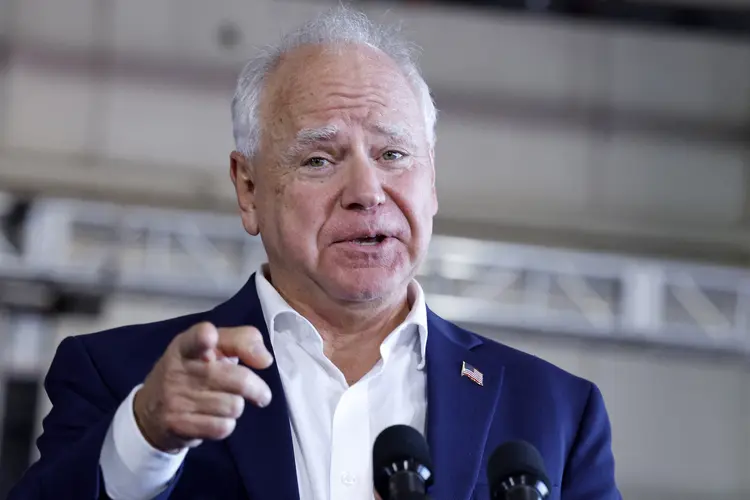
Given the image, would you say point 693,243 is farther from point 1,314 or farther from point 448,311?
point 1,314

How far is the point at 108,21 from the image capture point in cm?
711

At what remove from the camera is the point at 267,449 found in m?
1.74

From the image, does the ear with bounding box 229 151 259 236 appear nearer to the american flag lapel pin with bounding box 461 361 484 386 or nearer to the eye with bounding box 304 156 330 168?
the eye with bounding box 304 156 330 168

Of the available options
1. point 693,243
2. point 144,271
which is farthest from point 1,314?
point 693,243

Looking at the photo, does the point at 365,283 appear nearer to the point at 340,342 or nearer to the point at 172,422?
the point at 340,342

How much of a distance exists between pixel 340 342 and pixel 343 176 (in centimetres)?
28

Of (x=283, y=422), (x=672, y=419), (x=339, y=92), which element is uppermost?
(x=672, y=419)

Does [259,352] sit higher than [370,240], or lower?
lower

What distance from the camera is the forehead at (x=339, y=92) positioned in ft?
6.52

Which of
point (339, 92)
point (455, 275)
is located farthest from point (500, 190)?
point (339, 92)

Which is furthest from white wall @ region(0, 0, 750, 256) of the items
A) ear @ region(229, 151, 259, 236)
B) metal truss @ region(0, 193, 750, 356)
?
ear @ region(229, 151, 259, 236)

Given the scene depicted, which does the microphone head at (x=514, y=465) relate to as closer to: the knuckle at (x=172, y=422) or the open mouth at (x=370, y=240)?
the knuckle at (x=172, y=422)

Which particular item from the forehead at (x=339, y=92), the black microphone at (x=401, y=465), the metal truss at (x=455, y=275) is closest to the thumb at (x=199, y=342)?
the black microphone at (x=401, y=465)

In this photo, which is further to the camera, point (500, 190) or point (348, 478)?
point (500, 190)
